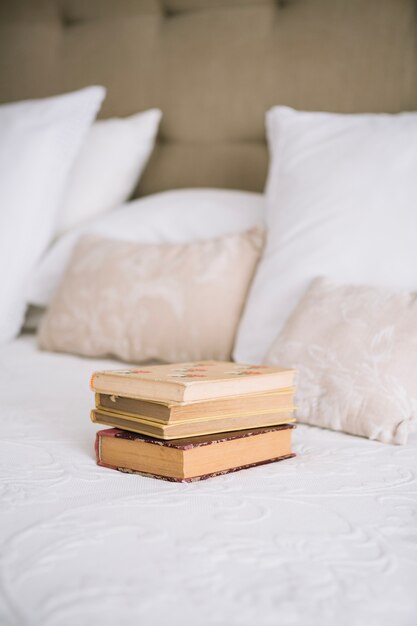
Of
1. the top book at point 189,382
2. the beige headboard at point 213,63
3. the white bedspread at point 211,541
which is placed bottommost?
the white bedspread at point 211,541

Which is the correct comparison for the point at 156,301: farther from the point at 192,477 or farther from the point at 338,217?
the point at 192,477

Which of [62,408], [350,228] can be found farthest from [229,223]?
[62,408]

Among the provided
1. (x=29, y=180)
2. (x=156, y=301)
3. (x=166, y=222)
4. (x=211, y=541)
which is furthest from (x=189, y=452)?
(x=29, y=180)

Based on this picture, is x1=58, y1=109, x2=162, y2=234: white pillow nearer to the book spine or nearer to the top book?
the top book

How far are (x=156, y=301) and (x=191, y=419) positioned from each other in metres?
0.69

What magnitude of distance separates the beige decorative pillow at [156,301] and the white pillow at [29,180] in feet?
0.60

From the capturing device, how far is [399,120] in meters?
1.51

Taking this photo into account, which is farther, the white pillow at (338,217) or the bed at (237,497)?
the white pillow at (338,217)

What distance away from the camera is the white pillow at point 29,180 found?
71.6 inches

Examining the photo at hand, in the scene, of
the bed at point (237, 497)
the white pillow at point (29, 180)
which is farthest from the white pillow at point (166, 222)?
the bed at point (237, 497)

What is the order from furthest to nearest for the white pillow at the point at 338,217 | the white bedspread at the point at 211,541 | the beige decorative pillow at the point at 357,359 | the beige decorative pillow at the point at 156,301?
1. the beige decorative pillow at the point at 156,301
2. the white pillow at the point at 338,217
3. the beige decorative pillow at the point at 357,359
4. the white bedspread at the point at 211,541

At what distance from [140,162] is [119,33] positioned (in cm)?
43

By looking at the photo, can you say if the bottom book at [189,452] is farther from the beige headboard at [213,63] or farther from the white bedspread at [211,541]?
the beige headboard at [213,63]

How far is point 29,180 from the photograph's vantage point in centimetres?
186
